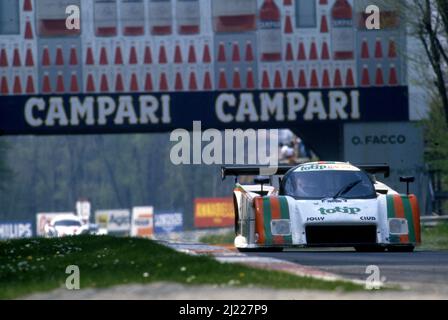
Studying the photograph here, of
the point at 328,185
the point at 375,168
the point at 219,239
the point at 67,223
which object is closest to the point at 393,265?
the point at 328,185

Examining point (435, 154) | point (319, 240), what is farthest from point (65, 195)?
point (319, 240)

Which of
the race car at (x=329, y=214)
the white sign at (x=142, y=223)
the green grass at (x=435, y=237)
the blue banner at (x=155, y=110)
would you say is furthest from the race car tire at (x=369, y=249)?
the white sign at (x=142, y=223)

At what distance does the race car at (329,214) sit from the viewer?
18.6 metres

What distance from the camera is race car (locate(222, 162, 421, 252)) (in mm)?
18609

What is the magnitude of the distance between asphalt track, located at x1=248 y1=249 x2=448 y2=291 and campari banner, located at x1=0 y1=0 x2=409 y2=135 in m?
17.4

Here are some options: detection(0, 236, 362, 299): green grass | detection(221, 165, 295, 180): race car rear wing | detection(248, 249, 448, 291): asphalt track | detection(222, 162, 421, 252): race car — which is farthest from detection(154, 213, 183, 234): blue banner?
detection(0, 236, 362, 299): green grass

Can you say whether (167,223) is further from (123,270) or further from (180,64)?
(123,270)

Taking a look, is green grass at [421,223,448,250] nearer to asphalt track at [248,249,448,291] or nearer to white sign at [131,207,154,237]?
asphalt track at [248,249,448,291]

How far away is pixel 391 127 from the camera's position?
3622 centimetres

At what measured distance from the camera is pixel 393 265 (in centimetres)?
1545

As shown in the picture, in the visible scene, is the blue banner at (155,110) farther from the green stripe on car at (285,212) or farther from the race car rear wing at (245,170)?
the green stripe on car at (285,212)

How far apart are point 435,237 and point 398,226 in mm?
12745
